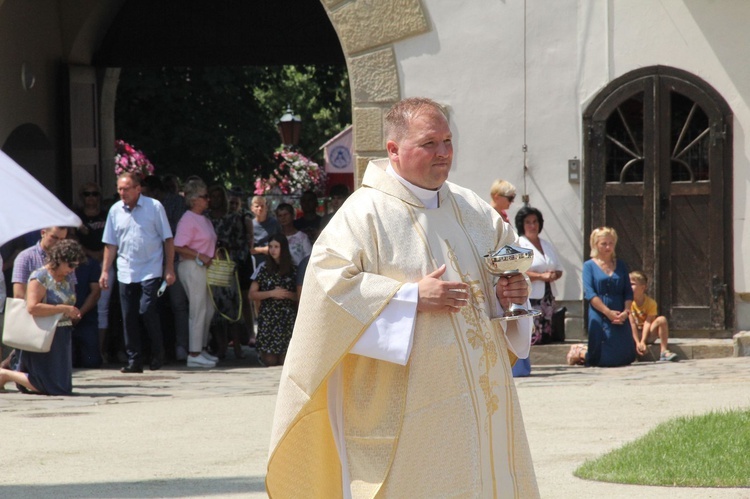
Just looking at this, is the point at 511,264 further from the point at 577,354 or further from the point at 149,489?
the point at 577,354

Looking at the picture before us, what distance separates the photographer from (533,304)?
444 inches

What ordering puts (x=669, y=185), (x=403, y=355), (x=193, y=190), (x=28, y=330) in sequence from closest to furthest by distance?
1. (x=403, y=355)
2. (x=28, y=330)
3. (x=669, y=185)
4. (x=193, y=190)

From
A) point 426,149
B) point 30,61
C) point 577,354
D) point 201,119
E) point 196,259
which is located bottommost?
point 577,354

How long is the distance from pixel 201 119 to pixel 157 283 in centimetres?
834

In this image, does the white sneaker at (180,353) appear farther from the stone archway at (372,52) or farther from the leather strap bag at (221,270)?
the stone archway at (372,52)

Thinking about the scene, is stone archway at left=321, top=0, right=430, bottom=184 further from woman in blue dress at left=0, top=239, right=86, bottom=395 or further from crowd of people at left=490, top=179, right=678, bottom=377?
woman in blue dress at left=0, top=239, right=86, bottom=395

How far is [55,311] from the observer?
10.0 metres

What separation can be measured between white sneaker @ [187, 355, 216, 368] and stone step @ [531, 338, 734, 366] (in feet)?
9.97

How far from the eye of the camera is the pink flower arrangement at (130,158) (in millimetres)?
19734

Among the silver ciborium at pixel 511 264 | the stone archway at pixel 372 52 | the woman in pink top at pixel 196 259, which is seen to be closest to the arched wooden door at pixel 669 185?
the stone archway at pixel 372 52

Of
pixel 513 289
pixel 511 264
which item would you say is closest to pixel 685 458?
pixel 513 289

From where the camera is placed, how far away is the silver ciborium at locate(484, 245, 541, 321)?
4379mm

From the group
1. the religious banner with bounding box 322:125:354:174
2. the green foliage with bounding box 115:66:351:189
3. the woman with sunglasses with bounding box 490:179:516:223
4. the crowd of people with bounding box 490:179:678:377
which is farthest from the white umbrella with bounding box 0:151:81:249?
the religious banner with bounding box 322:125:354:174

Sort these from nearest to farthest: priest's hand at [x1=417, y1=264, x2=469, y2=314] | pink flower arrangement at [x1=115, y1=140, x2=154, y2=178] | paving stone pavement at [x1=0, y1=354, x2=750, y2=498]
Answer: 1. priest's hand at [x1=417, y1=264, x2=469, y2=314]
2. paving stone pavement at [x1=0, y1=354, x2=750, y2=498]
3. pink flower arrangement at [x1=115, y1=140, x2=154, y2=178]
